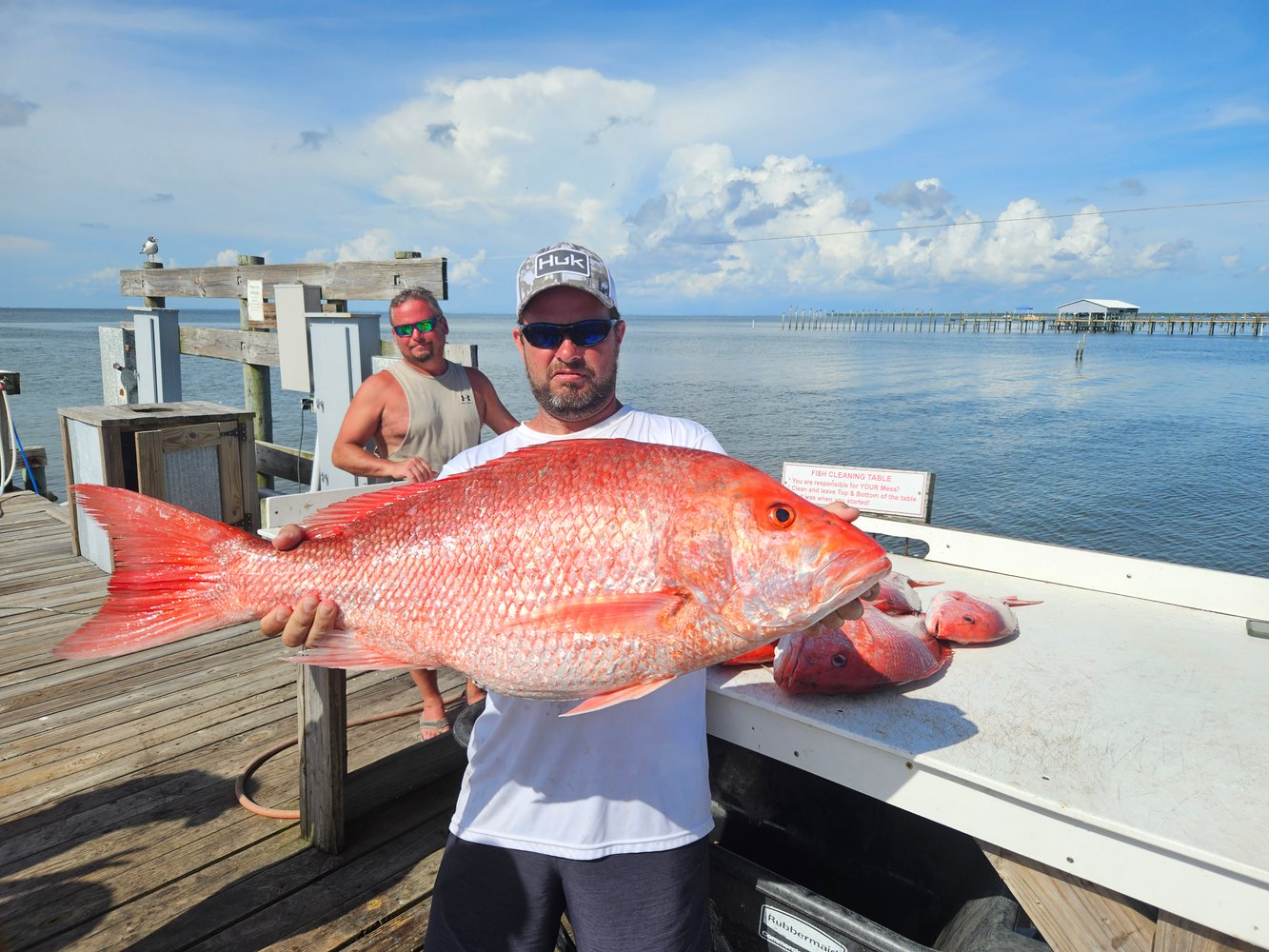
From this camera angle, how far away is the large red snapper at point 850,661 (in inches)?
83.8

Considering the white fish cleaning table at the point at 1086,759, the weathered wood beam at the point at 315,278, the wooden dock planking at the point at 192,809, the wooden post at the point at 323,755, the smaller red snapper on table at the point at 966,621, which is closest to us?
the white fish cleaning table at the point at 1086,759

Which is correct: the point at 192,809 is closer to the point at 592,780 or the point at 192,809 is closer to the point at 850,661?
the point at 592,780

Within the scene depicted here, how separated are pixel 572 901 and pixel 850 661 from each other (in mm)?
972

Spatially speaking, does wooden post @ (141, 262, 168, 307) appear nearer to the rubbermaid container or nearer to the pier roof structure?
the rubbermaid container

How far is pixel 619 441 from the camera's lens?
5.59 feet

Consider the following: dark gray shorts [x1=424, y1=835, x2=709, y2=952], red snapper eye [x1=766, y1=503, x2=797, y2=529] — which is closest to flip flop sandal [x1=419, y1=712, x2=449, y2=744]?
dark gray shorts [x1=424, y1=835, x2=709, y2=952]

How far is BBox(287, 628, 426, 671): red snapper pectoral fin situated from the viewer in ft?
5.60

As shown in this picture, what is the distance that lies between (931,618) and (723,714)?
83 cm

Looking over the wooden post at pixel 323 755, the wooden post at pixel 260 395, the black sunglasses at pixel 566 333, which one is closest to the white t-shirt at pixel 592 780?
the black sunglasses at pixel 566 333

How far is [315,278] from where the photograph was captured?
693 centimetres

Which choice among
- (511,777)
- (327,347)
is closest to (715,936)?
(511,777)

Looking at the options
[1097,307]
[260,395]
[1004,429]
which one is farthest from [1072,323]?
[260,395]

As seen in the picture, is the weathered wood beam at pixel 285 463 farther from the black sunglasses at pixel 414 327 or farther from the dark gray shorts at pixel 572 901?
the dark gray shorts at pixel 572 901

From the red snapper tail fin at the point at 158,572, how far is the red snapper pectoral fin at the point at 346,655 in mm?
211
